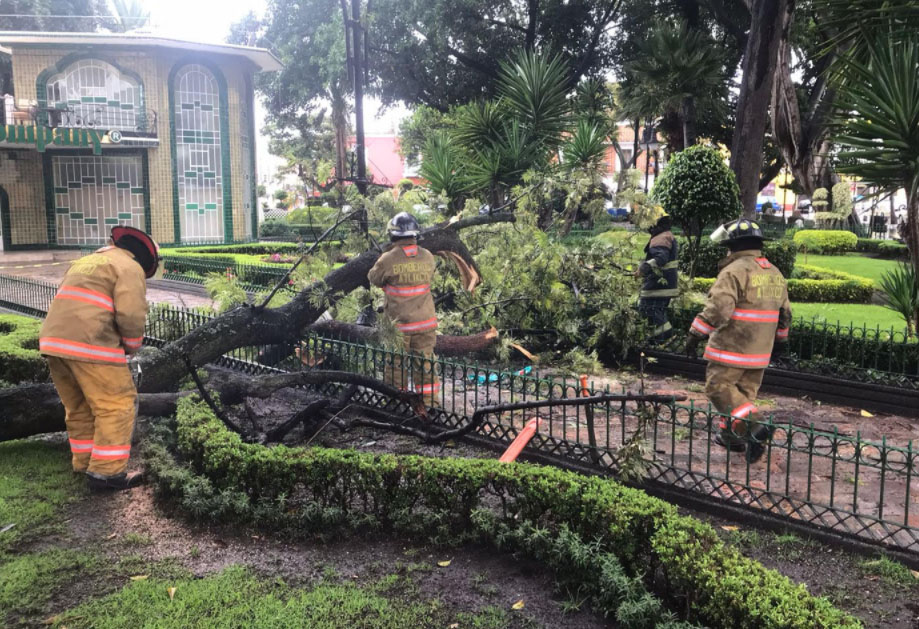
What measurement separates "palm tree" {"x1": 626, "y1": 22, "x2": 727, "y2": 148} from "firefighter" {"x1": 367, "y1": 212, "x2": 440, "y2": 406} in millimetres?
13978

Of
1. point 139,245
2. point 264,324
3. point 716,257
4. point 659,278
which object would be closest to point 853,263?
point 716,257

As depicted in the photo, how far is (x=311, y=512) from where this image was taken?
4.46 metres

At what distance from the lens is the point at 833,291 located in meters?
13.2

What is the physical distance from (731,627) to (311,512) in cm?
240

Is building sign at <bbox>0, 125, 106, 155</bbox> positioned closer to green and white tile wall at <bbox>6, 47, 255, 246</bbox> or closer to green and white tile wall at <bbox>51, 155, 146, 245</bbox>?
green and white tile wall at <bbox>51, 155, 146, 245</bbox>

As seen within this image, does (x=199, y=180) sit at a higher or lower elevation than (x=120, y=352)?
higher

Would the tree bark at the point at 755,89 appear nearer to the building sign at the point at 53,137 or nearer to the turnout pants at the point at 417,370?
the turnout pants at the point at 417,370

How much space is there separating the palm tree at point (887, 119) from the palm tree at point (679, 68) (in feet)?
41.8

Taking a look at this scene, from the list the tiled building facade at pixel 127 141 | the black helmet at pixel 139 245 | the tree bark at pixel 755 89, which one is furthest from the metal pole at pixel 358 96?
the tiled building facade at pixel 127 141

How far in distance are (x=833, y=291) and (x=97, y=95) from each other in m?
24.4

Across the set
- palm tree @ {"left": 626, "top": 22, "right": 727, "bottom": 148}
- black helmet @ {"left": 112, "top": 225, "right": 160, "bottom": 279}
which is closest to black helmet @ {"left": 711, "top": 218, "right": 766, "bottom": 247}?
black helmet @ {"left": 112, "top": 225, "right": 160, "bottom": 279}

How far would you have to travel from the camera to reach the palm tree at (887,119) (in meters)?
6.04

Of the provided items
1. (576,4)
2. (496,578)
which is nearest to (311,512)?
(496,578)

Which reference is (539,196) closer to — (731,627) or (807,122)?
(731,627)
